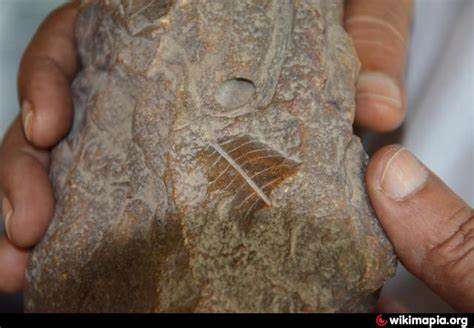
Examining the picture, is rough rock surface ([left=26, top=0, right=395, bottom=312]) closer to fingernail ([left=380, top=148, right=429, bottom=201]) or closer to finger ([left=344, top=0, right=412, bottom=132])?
fingernail ([left=380, top=148, right=429, bottom=201])

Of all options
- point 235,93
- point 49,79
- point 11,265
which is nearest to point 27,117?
point 49,79

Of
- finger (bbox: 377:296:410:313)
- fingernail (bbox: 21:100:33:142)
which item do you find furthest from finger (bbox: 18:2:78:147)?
finger (bbox: 377:296:410:313)

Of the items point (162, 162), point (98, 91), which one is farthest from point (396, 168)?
point (98, 91)

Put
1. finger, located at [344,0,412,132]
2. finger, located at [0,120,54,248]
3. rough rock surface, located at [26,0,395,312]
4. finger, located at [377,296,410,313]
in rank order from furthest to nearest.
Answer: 1. finger, located at [377,296,410,313]
2. finger, located at [344,0,412,132]
3. finger, located at [0,120,54,248]
4. rough rock surface, located at [26,0,395,312]

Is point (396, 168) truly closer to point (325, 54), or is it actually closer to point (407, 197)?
point (407, 197)

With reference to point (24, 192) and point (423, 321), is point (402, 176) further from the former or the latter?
point (24, 192)

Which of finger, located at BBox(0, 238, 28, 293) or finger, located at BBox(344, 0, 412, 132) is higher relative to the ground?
finger, located at BBox(344, 0, 412, 132)
